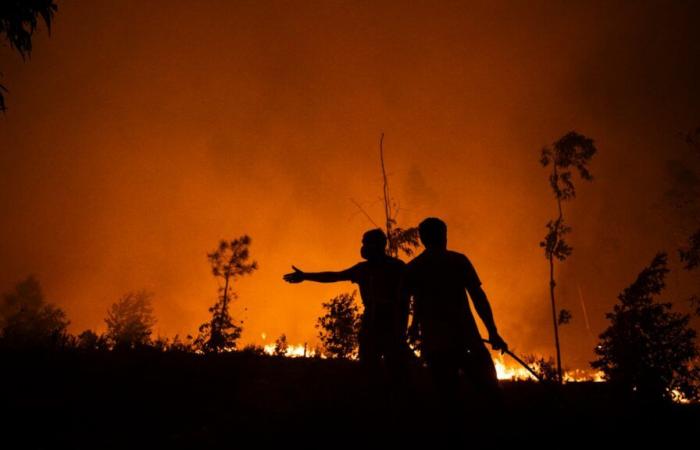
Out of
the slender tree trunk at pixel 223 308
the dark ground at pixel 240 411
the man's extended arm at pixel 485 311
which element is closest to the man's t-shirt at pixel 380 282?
the dark ground at pixel 240 411

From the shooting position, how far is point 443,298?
170 inches

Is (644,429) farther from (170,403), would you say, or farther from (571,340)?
(571,340)

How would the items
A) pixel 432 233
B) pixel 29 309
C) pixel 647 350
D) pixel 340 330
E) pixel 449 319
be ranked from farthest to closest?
pixel 29 309
pixel 340 330
pixel 647 350
pixel 432 233
pixel 449 319

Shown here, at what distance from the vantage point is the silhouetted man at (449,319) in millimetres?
4129

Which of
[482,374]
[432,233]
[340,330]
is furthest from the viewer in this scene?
[340,330]

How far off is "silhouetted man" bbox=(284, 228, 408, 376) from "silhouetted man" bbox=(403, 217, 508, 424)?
3.05 ft

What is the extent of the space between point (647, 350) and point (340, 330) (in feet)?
41.1

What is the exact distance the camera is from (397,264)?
5727 mm

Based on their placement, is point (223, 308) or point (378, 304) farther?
point (223, 308)

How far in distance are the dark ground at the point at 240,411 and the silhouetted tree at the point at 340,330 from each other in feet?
34.7

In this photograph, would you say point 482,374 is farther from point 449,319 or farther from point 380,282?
point 380,282

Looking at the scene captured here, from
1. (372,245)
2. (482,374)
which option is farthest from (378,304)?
(482,374)

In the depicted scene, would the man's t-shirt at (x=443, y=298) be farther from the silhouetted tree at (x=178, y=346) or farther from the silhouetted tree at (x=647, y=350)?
the silhouetted tree at (x=178, y=346)

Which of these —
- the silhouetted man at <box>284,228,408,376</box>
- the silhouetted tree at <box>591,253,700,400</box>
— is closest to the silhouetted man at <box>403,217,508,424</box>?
the silhouetted man at <box>284,228,408,376</box>
